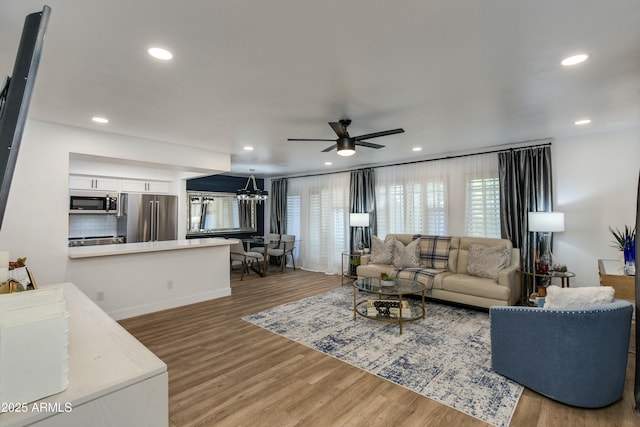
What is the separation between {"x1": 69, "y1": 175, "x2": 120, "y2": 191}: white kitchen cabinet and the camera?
5.19 metres

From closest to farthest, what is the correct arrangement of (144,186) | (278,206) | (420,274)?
(420,274)
(144,186)
(278,206)

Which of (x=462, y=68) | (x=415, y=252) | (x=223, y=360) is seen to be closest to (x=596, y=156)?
(x=415, y=252)

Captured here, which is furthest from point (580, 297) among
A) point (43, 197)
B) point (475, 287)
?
point (43, 197)

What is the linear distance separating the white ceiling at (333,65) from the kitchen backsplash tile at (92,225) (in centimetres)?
267

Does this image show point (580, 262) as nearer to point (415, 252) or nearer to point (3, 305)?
point (415, 252)

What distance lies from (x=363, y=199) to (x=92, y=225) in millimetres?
5329

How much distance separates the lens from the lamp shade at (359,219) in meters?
5.97

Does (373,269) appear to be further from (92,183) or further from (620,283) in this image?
(92,183)

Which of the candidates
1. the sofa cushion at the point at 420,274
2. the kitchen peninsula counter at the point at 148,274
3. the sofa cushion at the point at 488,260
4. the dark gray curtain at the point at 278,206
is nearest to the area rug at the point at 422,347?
the sofa cushion at the point at 420,274

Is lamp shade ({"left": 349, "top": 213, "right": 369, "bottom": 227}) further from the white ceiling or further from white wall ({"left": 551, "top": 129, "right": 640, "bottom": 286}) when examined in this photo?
white wall ({"left": 551, "top": 129, "right": 640, "bottom": 286})

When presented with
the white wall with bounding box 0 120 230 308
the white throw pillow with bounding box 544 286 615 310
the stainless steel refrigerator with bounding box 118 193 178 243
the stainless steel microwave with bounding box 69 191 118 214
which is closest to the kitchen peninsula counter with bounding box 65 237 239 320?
the white wall with bounding box 0 120 230 308

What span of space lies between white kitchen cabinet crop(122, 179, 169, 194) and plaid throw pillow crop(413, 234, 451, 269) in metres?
5.32

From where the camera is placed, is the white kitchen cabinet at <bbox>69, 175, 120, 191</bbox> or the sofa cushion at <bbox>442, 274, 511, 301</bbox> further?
the white kitchen cabinet at <bbox>69, 175, 120, 191</bbox>

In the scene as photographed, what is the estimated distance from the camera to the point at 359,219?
19.8 feet
